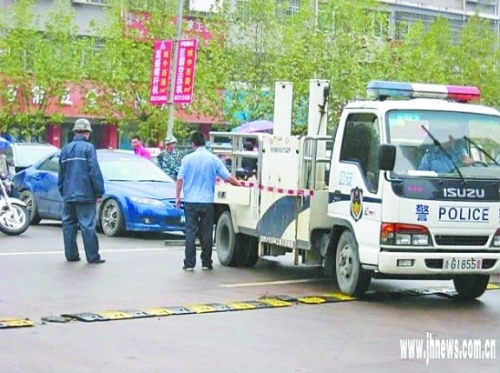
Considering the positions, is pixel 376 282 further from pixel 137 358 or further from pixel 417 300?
pixel 137 358

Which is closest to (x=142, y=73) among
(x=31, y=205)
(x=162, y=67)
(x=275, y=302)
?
(x=162, y=67)

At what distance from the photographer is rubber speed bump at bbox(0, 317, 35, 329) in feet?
33.6

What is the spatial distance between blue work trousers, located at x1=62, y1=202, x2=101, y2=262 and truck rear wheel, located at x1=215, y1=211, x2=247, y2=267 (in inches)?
65.7

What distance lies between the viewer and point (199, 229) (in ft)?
48.8

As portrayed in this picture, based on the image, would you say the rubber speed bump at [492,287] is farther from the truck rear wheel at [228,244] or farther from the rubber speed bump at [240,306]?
the rubber speed bump at [240,306]

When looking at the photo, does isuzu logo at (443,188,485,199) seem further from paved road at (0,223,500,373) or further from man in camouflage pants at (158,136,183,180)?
man in camouflage pants at (158,136,183,180)

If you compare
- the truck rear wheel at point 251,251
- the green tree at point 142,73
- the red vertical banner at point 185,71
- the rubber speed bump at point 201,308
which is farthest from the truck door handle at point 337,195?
the green tree at point 142,73

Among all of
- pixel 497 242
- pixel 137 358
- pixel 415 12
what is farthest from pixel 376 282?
pixel 415 12

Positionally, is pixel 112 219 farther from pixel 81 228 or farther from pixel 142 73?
pixel 142 73

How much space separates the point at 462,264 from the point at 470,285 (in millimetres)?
950

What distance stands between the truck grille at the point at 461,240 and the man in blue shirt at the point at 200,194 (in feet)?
11.7

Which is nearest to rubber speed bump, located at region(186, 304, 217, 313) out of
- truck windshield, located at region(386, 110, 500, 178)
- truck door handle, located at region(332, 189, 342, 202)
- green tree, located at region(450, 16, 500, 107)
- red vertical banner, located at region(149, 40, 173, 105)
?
truck door handle, located at region(332, 189, 342, 202)

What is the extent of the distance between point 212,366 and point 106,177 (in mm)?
11540

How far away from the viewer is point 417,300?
12.7 metres
